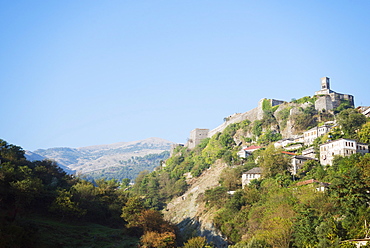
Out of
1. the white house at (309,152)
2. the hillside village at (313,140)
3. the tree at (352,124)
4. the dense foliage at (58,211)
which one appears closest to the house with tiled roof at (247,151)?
the hillside village at (313,140)

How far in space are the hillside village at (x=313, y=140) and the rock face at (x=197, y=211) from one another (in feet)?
27.6

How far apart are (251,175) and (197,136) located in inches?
2173

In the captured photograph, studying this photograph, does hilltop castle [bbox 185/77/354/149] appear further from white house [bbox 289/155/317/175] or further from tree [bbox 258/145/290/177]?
tree [bbox 258/145/290/177]

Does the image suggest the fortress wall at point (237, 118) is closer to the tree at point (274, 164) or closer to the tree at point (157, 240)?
the tree at point (274, 164)

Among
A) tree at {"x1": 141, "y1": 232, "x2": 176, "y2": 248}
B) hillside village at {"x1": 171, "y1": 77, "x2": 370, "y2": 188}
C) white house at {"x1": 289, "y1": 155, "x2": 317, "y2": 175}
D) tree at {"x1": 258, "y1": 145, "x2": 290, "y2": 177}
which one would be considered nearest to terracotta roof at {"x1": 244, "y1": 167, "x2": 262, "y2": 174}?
hillside village at {"x1": 171, "y1": 77, "x2": 370, "y2": 188}

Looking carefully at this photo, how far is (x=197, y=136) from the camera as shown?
12031 cm

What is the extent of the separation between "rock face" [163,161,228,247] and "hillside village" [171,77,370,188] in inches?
331

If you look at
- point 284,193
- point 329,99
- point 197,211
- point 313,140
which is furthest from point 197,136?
point 284,193

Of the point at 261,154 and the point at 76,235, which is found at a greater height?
the point at 261,154

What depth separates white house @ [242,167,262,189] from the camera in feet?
214

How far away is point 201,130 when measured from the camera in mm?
121625

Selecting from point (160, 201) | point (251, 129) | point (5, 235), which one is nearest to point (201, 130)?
point (251, 129)

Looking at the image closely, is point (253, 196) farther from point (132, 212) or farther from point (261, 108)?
point (261, 108)

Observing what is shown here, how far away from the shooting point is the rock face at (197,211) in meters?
61.9
